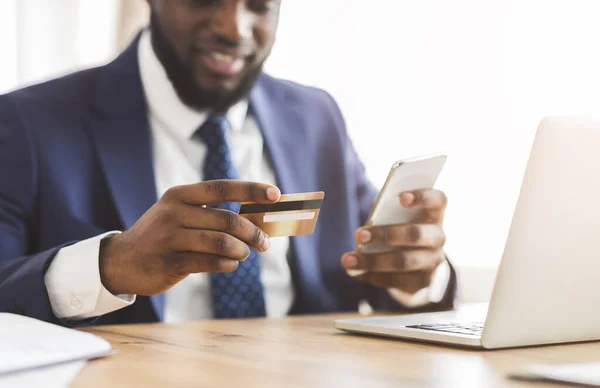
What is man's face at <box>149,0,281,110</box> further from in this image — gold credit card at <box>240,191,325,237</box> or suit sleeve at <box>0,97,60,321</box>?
gold credit card at <box>240,191,325,237</box>

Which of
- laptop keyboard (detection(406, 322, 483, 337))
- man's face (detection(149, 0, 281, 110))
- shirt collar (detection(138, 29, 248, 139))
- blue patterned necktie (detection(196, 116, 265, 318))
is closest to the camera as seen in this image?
laptop keyboard (detection(406, 322, 483, 337))

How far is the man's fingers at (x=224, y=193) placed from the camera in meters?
0.98

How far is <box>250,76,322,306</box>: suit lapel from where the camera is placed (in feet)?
5.68

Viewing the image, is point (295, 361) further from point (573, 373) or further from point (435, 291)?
point (435, 291)

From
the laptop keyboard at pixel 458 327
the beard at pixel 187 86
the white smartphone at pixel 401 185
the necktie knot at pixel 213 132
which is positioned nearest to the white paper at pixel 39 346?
the laptop keyboard at pixel 458 327

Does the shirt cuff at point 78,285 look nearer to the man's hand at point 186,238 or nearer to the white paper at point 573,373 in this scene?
the man's hand at point 186,238

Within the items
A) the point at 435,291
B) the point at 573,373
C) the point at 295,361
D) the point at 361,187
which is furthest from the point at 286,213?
the point at 361,187

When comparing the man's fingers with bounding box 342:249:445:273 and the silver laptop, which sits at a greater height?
the silver laptop

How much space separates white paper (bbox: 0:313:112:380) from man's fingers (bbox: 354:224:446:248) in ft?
2.05

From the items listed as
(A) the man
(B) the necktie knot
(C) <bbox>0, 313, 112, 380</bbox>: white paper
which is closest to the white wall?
(A) the man

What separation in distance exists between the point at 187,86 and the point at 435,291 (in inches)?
33.3

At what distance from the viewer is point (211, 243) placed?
1045 millimetres

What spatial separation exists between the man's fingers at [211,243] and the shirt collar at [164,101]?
740 mm

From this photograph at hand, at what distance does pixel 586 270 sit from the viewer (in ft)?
2.74
